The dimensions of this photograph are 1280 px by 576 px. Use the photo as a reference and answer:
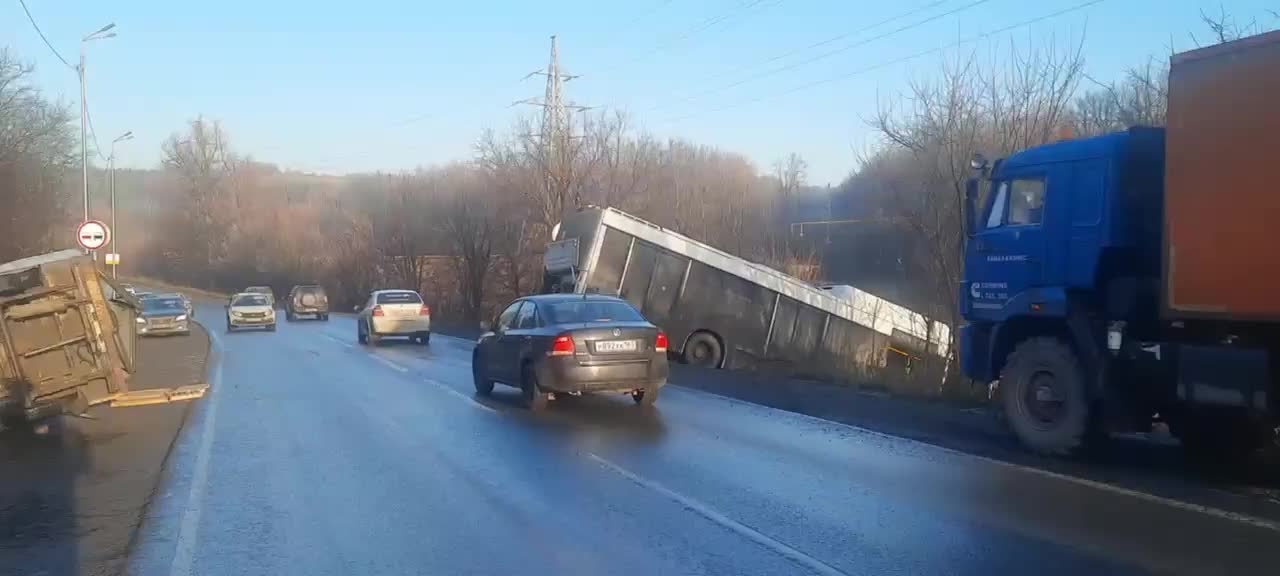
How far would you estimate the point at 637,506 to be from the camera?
8070 millimetres

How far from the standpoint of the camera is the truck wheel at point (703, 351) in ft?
77.3

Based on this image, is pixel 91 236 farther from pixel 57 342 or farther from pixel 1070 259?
pixel 1070 259

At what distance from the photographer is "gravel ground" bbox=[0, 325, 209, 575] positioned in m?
6.91

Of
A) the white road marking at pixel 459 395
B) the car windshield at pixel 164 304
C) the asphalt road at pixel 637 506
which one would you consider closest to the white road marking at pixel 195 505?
the asphalt road at pixel 637 506

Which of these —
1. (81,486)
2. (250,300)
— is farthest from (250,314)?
(81,486)

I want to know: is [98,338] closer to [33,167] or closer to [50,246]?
[33,167]

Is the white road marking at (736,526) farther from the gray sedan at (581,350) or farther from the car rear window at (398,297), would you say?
the car rear window at (398,297)

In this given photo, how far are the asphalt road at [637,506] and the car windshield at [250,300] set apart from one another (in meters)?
28.4

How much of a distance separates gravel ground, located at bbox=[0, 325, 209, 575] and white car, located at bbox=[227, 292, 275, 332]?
84.0 feet

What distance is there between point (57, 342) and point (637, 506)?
7.88 metres

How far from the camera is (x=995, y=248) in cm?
1095

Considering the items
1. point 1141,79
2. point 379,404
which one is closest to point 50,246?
point 379,404

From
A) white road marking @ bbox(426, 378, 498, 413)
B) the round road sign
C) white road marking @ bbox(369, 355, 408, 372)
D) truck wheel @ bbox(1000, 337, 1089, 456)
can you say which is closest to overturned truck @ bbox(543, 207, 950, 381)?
white road marking @ bbox(369, 355, 408, 372)

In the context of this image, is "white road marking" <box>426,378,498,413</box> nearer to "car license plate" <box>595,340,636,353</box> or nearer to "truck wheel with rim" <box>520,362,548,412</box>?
"truck wheel with rim" <box>520,362,548,412</box>
